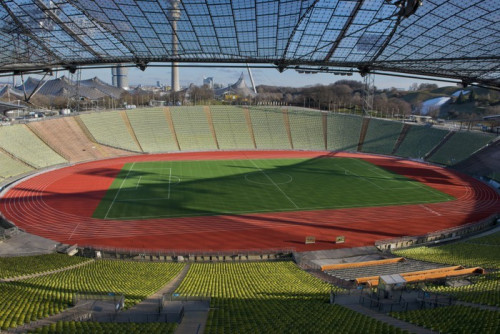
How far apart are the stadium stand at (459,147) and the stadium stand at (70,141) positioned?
50116 mm

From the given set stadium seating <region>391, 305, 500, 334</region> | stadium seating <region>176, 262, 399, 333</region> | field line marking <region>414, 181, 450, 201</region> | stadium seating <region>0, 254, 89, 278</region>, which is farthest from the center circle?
stadium seating <region>391, 305, 500, 334</region>

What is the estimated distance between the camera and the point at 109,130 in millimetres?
60281

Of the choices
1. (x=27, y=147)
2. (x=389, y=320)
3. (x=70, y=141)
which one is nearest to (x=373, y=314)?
(x=389, y=320)

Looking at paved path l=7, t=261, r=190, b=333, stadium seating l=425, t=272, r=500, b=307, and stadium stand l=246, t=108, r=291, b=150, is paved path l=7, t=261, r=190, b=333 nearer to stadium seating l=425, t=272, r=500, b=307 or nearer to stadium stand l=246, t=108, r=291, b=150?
stadium seating l=425, t=272, r=500, b=307

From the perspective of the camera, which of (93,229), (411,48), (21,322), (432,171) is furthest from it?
(432,171)

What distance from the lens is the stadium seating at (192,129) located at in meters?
63.0

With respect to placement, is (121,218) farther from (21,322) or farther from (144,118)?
(144,118)

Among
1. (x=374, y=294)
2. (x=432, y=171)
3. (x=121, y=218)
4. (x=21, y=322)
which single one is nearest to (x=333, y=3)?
(x=374, y=294)

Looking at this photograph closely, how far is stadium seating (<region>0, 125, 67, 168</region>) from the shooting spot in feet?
149

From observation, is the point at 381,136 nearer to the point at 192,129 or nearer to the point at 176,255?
the point at 192,129

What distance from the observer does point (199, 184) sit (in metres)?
41.2

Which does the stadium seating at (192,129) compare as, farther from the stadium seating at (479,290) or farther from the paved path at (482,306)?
the paved path at (482,306)

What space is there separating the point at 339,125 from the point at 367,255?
46.9 metres

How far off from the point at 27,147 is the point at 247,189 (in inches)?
1233
